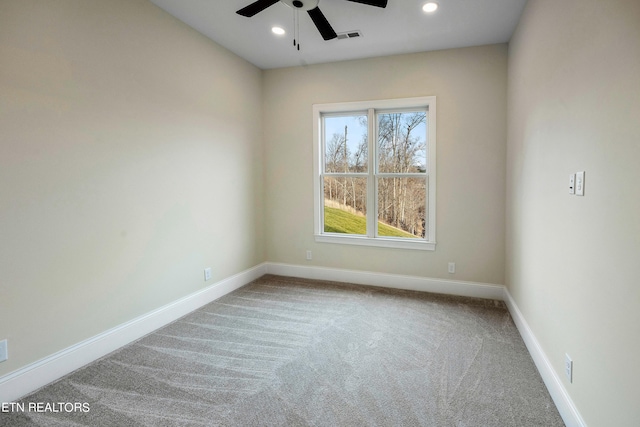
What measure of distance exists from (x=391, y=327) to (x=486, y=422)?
1.25 metres

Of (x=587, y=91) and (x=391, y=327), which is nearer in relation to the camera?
(x=587, y=91)

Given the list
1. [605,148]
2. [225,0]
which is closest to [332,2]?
[225,0]

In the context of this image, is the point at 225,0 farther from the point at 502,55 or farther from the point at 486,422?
the point at 486,422

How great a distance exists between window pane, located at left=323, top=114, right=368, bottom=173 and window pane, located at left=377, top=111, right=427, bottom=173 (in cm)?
22

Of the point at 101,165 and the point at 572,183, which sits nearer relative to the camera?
the point at 572,183

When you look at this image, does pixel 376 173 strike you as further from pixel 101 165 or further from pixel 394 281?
pixel 101 165

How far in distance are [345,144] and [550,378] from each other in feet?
10.5

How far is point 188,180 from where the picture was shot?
3.32 metres

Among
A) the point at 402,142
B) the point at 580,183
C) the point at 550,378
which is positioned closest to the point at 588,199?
the point at 580,183

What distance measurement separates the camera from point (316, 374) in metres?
2.28

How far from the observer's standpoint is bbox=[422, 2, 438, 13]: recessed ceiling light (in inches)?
111

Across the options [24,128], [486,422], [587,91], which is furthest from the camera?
→ [24,128]

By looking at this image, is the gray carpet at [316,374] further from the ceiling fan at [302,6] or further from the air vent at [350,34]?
the air vent at [350,34]

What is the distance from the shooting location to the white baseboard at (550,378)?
173 centimetres
